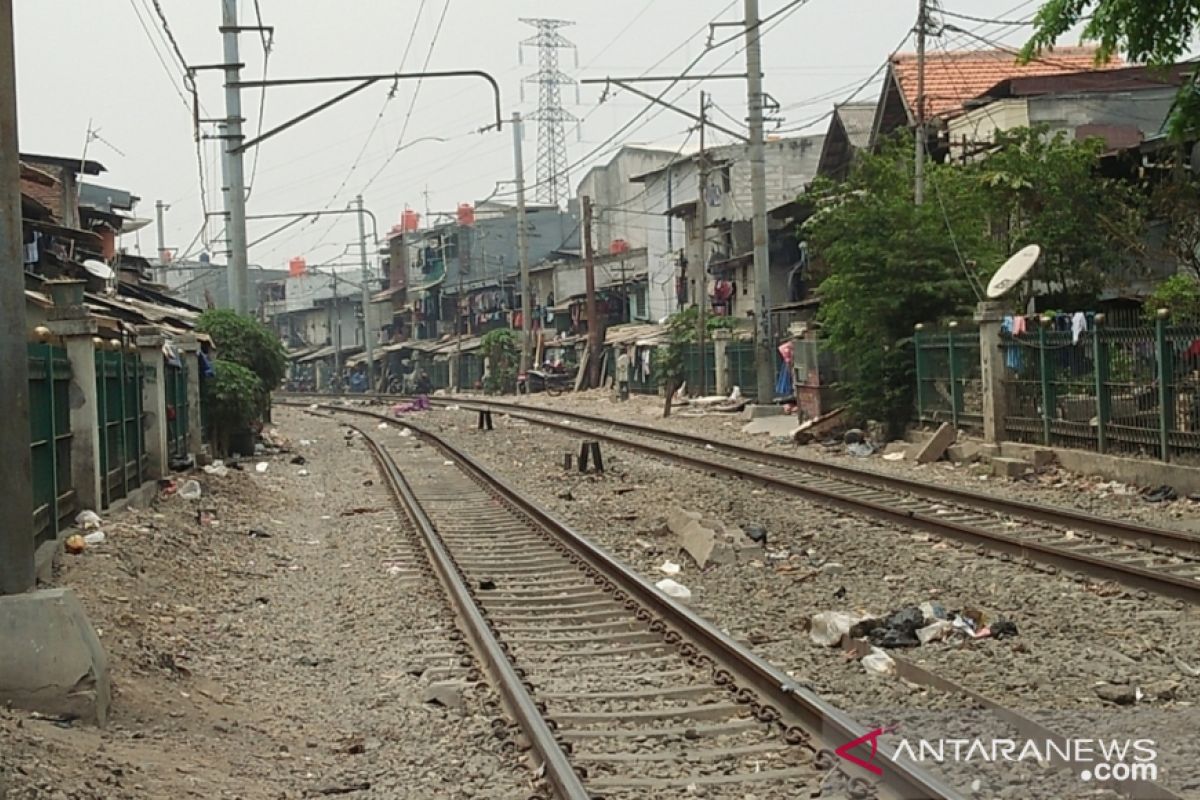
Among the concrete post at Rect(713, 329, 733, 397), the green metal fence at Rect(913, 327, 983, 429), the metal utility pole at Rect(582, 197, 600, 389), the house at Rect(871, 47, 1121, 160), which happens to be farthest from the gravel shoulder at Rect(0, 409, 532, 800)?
the metal utility pole at Rect(582, 197, 600, 389)

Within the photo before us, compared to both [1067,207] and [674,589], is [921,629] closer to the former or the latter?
[674,589]

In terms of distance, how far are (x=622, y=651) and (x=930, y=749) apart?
3.22 m

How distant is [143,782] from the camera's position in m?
6.57

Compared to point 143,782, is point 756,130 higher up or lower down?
higher up

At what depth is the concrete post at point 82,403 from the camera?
14586mm

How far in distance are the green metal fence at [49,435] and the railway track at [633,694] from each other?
3446mm

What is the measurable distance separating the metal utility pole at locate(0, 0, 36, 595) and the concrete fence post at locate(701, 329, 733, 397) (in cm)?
3824

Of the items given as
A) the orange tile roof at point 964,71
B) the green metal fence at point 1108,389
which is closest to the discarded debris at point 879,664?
the green metal fence at point 1108,389

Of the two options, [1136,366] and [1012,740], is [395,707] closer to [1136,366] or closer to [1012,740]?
[1012,740]

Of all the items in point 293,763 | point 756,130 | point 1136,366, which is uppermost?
point 756,130

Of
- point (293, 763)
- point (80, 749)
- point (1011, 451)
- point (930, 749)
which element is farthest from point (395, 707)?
point (1011, 451)

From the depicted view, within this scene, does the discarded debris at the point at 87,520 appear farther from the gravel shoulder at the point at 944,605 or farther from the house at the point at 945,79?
the house at the point at 945,79

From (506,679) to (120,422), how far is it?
401 inches

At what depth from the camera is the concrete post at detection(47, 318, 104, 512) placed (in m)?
14.6
